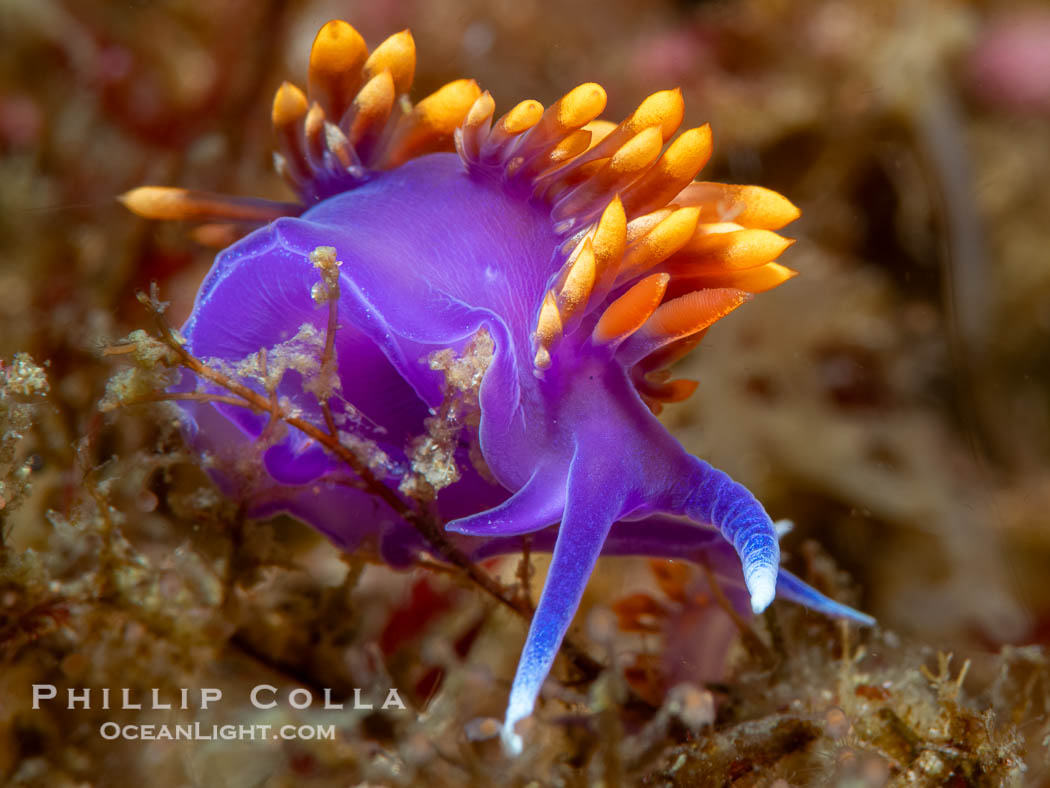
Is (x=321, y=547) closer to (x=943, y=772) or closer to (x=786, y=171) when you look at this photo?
(x=943, y=772)

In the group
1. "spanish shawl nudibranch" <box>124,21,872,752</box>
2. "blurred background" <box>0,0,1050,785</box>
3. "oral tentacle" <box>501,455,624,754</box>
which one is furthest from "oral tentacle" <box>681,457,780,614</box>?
"blurred background" <box>0,0,1050,785</box>

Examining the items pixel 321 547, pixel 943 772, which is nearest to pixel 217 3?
pixel 321 547

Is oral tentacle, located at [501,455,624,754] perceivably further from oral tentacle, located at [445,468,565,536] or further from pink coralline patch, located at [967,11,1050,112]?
pink coralline patch, located at [967,11,1050,112]

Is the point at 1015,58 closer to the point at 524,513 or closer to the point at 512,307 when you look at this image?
the point at 512,307

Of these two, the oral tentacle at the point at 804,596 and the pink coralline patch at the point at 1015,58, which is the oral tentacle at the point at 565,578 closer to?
the oral tentacle at the point at 804,596

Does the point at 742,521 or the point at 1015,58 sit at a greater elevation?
the point at 1015,58

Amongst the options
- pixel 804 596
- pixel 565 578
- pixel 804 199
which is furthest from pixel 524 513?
pixel 804 199
